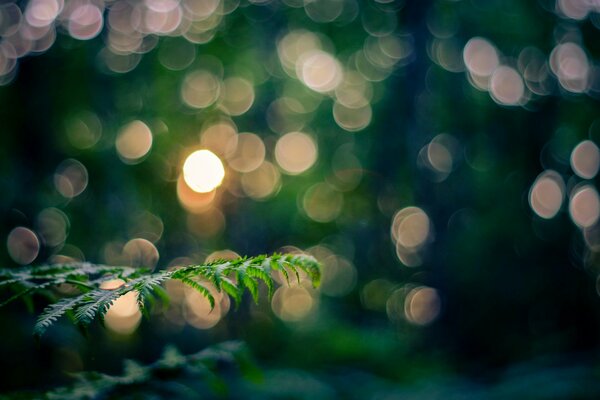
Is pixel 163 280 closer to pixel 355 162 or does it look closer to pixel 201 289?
pixel 201 289

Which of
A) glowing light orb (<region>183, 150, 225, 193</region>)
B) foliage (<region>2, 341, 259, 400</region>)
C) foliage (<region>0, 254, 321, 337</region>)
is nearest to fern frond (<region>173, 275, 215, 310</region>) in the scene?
foliage (<region>0, 254, 321, 337</region>)

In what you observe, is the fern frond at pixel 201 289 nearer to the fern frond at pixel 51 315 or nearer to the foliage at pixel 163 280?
the foliage at pixel 163 280

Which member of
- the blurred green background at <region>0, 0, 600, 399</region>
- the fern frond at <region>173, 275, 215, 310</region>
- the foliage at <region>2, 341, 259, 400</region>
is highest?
the blurred green background at <region>0, 0, 600, 399</region>

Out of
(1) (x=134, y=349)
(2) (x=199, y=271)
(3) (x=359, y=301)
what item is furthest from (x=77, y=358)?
(2) (x=199, y=271)

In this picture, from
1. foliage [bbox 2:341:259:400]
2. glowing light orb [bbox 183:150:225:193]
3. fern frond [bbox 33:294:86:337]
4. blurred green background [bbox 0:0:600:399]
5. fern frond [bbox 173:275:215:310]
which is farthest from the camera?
glowing light orb [bbox 183:150:225:193]

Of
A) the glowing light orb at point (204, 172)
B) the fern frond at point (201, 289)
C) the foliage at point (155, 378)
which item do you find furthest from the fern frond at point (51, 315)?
the glowing light orb at point (204, 172)

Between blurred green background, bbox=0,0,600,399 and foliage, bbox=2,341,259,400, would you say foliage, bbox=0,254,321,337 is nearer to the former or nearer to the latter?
foliage, bbox=2,341,259,400
